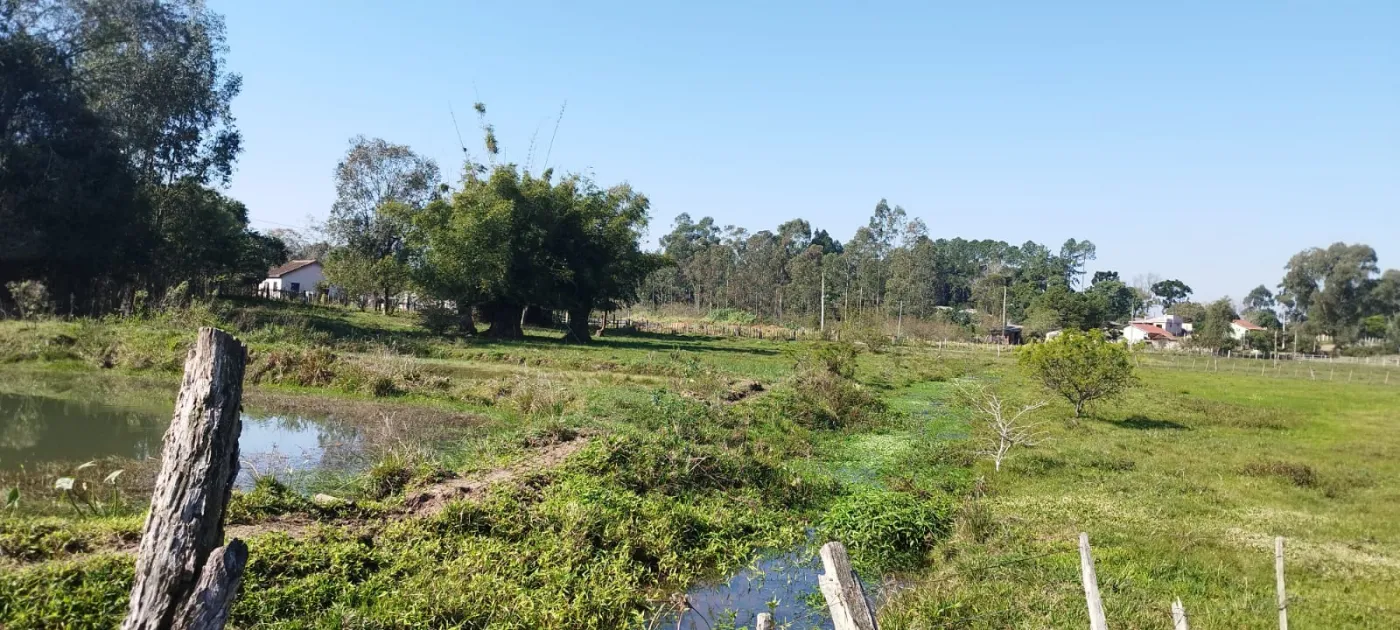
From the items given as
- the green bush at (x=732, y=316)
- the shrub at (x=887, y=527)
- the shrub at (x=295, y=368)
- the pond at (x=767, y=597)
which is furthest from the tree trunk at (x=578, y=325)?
the green bush at (x=732, y=316)

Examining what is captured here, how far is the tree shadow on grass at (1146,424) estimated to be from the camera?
18141 mm

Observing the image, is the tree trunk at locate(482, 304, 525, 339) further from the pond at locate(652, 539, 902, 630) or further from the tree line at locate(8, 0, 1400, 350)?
the pond at locate(652, 539, 902, 630)

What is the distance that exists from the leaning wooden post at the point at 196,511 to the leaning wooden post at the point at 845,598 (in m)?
2.39

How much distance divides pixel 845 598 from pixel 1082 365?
1782 cm

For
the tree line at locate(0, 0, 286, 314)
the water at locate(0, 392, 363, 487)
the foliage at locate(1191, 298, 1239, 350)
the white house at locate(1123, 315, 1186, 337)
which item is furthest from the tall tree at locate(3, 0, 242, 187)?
the white house at locate(1123, 315, 1186, 337)

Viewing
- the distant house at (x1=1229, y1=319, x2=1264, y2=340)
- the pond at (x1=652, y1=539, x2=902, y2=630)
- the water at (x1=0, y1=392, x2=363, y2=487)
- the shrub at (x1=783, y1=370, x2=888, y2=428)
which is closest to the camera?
the pond at (x1=652, y1=539, x2=902, y2=630)

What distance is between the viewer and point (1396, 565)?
8031mm

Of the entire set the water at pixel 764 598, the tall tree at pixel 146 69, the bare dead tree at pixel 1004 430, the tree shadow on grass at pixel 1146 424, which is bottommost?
the water at pixel 764 598

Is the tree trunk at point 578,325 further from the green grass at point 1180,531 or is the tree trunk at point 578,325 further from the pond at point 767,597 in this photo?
the pond at point 767,597

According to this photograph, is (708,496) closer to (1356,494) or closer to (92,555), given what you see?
(92,555)

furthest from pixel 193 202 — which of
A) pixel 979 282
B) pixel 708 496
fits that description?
pixel 979 282

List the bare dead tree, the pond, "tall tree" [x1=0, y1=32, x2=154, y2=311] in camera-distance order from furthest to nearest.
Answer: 1. "tall tree" [x1=0, y1=32, x2=154, y2=311]
2. the bare dead tree
3. the pond

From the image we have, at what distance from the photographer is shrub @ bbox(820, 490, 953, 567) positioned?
332 inches

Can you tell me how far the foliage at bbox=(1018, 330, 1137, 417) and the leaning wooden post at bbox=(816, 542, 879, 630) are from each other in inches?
686
